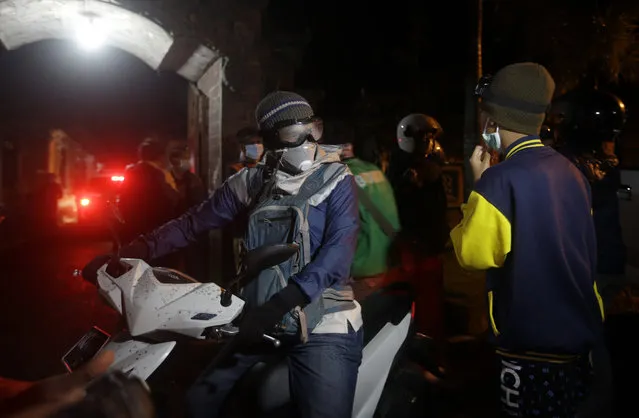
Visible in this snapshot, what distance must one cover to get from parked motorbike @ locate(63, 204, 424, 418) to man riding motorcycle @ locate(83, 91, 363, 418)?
0.35 ft

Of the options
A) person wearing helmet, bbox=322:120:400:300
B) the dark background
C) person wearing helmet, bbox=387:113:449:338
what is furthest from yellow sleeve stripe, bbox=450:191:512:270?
the dark background

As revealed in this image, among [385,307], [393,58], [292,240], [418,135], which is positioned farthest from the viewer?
[393,58]

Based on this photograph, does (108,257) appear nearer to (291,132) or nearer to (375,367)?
(291,132)

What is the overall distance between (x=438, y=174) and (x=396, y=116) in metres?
6.62

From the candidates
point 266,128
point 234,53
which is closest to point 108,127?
point 234,53

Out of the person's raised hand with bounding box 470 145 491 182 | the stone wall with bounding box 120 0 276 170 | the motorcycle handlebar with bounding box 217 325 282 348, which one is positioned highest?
the stone wall with bounding box 120 0 276 170

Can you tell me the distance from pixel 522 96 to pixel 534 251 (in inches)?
25.0

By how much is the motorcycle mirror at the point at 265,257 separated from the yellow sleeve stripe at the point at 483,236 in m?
0.70

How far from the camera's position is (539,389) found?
90.2 inches

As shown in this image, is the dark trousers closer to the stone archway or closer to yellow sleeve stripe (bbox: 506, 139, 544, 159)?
yellow sleeve stripe (bbox: 506, 139, 544, 159)

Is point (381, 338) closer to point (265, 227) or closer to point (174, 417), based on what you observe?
point (265, 227)

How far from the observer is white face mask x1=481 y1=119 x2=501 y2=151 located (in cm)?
254

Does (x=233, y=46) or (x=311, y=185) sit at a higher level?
(x=233, y=46)

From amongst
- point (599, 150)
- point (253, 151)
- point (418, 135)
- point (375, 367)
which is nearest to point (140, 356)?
point (375, 367)
